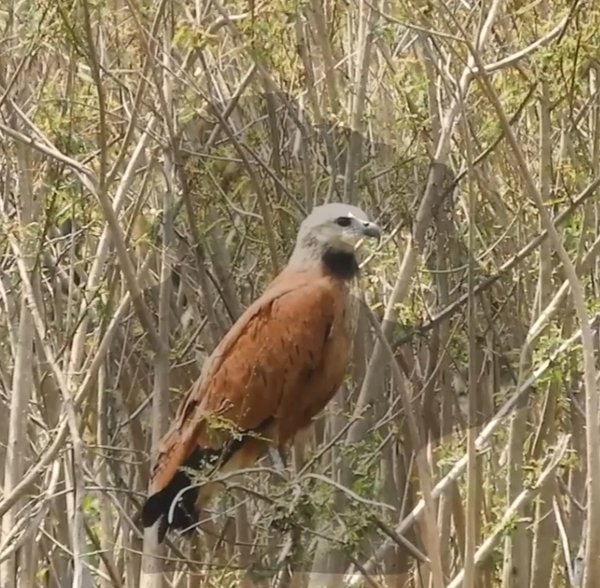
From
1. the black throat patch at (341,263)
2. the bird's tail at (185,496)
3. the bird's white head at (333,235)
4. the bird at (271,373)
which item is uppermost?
the bird's white head at (333,235)

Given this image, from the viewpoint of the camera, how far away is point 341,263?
4.27 feet

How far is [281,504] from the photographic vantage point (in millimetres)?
1302

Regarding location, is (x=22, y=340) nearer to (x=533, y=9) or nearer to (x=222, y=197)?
(x=222, y=197)

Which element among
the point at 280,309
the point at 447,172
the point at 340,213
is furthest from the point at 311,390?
the point at 447,172

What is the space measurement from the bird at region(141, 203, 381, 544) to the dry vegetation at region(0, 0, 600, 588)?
0.07 feet

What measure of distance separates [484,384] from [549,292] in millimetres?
141

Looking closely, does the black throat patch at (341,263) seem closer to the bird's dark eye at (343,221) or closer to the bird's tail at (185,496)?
the bird's dark eye at (343,221)

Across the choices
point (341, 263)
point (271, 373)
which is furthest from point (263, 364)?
point (341, 263)

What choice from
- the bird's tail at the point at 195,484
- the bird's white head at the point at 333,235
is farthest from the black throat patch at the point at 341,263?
the bird's tail at the point at 195,484

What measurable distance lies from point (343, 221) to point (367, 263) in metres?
0.06

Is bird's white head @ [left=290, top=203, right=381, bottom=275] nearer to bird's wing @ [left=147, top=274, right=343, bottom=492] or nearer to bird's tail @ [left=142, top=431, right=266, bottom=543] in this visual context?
bird's wing @ [left=147, top=274, right=343, bottom=492]

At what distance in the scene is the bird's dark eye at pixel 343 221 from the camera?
129cm

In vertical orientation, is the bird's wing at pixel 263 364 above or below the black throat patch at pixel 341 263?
below

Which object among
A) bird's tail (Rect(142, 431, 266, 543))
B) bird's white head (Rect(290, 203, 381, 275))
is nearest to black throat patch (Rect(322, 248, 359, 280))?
bird's white head (Rect(290, 203, 381, 275))
